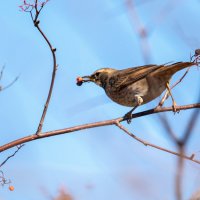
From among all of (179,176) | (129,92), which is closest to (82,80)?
(129,92)

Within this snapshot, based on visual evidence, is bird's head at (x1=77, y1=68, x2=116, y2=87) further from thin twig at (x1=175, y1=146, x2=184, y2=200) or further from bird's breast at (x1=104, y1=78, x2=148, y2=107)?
thin twig at (x1=175, y1=146, x2=184, y2=200)

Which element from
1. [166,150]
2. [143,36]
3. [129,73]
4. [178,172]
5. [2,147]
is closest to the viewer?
[178,172]

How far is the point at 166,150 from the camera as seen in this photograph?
270 cm

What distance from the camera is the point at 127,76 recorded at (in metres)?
6.43

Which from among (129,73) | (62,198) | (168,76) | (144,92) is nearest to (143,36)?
(62,198)

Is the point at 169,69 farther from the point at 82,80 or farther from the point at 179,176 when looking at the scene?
the point at 179,176

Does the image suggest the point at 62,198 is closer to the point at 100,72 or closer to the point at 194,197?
the point at 194,197

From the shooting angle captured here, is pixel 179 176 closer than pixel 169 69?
Yes

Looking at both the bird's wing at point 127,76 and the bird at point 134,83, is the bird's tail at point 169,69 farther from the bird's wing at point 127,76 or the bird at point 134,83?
the bird's wing at point 127,76

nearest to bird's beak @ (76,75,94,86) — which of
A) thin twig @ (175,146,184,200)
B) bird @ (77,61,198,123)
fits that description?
bird @ (77,61,198,123)

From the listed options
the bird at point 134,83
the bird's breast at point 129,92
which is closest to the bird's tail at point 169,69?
the bird at point 134,83

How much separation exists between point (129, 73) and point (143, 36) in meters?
5.42

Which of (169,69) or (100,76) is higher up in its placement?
(100,76)

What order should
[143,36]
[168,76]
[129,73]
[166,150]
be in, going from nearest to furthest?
[143,36] → [166,150] → [168,76] → [129,73]
